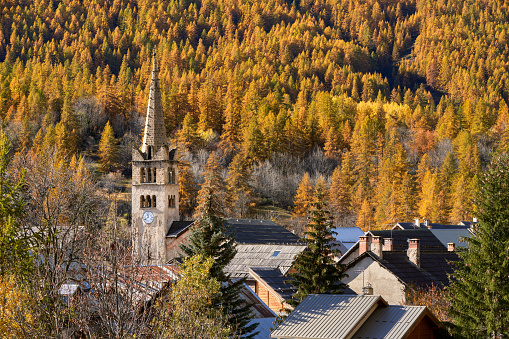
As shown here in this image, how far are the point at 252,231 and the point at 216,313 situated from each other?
135 ft

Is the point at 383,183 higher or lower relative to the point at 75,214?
lower

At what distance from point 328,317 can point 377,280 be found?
1965 cm

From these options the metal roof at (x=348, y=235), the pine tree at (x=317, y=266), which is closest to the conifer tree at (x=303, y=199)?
the metal roof at (x=348, y=235)

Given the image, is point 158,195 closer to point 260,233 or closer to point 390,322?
point 260,233

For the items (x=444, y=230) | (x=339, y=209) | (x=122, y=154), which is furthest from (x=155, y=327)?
(x=122, y=154)

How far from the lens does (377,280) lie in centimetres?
4953

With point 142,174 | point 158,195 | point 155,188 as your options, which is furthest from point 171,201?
point 142,174

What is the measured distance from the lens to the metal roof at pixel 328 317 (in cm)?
2955

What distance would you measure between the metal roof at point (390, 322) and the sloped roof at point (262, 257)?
2486 cm

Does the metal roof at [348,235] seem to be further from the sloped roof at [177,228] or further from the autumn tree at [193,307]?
A: the autumn tree at [193,307]

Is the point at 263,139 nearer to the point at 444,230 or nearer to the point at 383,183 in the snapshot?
the point at 383,183

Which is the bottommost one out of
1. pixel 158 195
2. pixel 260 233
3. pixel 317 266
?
pixel 260 233

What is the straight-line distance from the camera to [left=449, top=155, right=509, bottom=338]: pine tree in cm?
3222

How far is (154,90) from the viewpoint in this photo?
69.2 m
